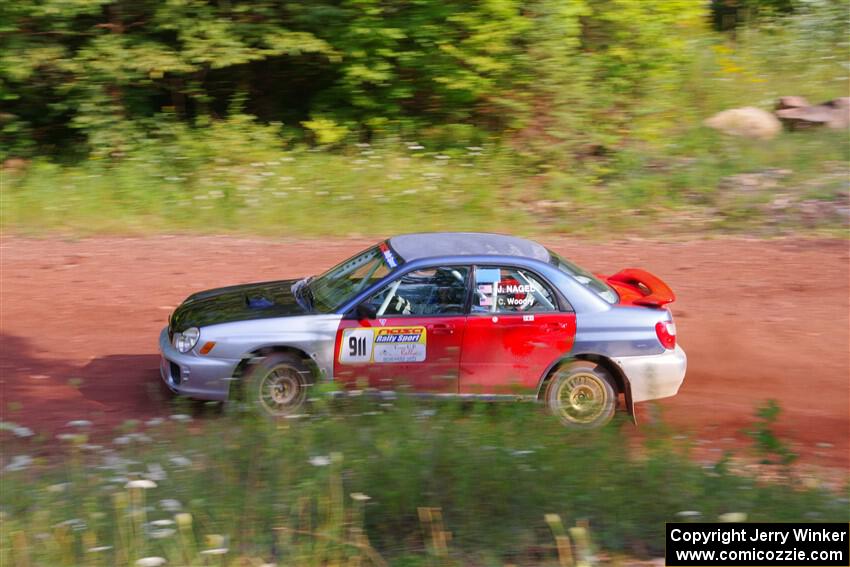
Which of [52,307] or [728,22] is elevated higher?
[728,22]

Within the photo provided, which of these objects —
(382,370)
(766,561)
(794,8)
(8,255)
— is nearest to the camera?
(766,561)

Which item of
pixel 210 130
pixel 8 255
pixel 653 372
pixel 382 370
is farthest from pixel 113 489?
pixel 210 130

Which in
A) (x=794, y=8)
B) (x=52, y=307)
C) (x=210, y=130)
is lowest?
(x=52, y=307)

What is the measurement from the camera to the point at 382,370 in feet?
23.2

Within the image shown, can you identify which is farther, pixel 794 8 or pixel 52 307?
pixel 794 8

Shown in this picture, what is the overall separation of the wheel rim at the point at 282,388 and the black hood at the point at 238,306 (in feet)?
1.48

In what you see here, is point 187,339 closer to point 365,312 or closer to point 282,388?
point 282,388

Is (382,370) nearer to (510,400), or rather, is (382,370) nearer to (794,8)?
(510,400)

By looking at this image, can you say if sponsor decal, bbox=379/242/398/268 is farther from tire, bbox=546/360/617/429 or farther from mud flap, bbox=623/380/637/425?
mud flap, bbox=623/380/637/425

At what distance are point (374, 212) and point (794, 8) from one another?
39.5 feet

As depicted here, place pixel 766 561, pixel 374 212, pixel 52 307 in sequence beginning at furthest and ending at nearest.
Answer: pixel 374 212, pixel 52 307, pixel 766 561

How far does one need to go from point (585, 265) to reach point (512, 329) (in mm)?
4594

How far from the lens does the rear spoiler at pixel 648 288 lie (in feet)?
24.6

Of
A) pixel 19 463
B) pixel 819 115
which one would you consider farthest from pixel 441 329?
pixel 819 115
